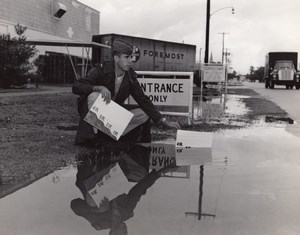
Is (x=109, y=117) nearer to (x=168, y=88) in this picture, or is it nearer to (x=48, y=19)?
(x=168, y=88)

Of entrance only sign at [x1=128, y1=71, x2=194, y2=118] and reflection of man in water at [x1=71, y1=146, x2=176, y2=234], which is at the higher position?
entrance only sign at [x1=128, y1=71, x2=194, y2=118]

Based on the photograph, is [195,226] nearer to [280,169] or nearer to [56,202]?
[56,202]

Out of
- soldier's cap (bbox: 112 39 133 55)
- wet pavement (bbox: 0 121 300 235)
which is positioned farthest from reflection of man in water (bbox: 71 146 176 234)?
soldier's cap (bbox: 112 39 133 55)

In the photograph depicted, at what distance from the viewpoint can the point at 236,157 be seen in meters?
6.62

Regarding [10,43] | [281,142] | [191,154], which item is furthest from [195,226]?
[10,43]

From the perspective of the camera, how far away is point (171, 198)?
437cm

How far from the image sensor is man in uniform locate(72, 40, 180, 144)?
662 cm

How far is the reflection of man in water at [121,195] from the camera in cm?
369

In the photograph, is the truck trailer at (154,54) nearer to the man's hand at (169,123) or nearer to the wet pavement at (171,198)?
the man's hand at (169,123)

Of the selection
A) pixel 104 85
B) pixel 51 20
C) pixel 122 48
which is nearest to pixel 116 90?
pixel 104 85

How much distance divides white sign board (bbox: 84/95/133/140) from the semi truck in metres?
35.2

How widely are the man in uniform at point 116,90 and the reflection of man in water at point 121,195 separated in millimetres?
456

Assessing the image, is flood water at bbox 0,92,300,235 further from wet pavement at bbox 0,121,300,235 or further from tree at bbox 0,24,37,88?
tree at bbox 0,24,37,88

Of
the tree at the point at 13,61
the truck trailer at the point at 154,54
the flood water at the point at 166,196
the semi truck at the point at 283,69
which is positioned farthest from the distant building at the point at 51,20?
the flood water at the point at 166,196
